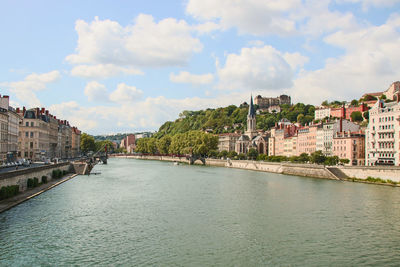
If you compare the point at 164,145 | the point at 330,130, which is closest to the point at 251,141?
the point at 164,145

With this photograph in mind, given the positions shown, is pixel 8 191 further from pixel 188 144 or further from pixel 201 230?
pixel 188 144

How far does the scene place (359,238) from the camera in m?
23.6

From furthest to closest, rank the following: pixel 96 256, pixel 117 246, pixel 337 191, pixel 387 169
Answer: pixel 387 169, pixel 337 191, pixel 117 246, pixel 96 256

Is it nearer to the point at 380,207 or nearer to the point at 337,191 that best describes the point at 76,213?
the point at 380,207

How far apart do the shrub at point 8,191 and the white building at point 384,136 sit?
48.4 metres

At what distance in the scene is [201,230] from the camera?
2488 centimetres

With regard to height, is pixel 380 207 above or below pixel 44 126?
below

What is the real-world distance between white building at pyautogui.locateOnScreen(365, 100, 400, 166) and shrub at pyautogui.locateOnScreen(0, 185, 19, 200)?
48.4 metres

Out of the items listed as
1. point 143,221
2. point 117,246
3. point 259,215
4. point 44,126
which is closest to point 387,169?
point 259,215

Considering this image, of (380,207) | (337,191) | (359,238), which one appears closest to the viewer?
(359,238)

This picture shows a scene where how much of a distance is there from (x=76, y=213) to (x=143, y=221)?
18.7ft

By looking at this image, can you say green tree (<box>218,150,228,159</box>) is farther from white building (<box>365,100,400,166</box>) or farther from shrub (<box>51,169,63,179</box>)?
shrub (<box>51,169,63,179</box>)

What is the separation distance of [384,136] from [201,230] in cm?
4486

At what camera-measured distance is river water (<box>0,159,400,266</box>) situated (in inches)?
771
